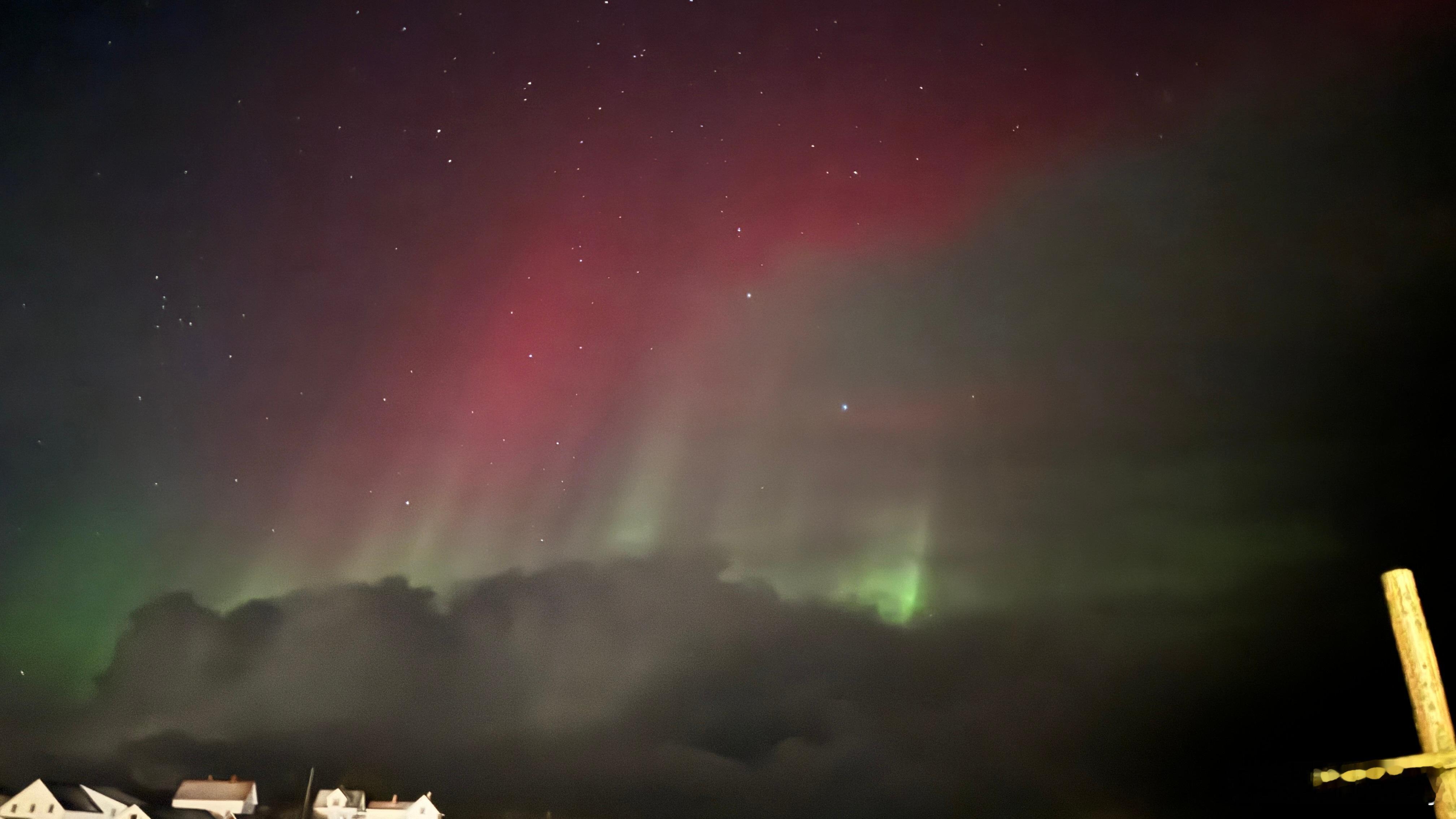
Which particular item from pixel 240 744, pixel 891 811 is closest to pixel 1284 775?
pixel 891 811

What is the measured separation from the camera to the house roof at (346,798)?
18.3 metres

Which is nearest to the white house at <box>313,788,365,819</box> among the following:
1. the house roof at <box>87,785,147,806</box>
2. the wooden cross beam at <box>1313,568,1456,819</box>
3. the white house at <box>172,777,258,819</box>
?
the white house at <box>172,777,258,819</box>

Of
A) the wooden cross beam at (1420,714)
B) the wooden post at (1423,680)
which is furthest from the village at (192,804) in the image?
the wooden post at (1423,680)

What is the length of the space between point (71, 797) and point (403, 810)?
6.28 meters

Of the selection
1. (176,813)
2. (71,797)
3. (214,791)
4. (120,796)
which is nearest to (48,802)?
(71,797)

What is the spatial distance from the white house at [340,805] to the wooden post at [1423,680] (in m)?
19.4

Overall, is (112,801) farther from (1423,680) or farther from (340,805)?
(1423,680)

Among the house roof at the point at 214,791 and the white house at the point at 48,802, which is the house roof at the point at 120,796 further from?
the house roof at the point at 214,791

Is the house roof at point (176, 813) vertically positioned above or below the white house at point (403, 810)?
above

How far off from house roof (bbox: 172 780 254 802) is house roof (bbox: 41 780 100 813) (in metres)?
1.44

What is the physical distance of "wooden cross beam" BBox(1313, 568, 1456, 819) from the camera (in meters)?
3.40

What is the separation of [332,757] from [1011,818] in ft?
50.2

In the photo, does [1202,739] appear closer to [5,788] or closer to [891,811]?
[891,811]

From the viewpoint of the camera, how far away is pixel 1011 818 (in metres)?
20.9
